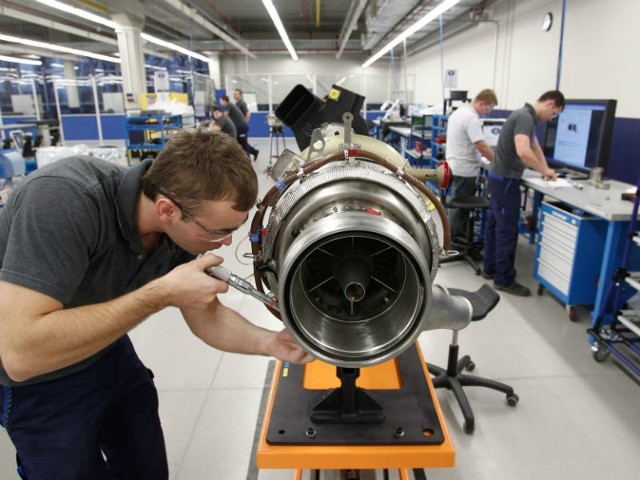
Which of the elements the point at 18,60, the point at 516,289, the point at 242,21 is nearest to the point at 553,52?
the point at 516,289

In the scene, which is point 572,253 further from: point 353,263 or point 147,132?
point 147,132

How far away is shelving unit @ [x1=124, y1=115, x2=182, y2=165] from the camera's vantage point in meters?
6.41

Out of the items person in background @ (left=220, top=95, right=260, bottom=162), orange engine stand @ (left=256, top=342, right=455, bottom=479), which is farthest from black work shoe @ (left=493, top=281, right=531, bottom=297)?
person in background @ (left=220, top=95, right=260, bottom=162)

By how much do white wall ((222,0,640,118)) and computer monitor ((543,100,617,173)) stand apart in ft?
1.48

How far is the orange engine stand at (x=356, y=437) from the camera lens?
33.7 inches

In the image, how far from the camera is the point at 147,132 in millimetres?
6832

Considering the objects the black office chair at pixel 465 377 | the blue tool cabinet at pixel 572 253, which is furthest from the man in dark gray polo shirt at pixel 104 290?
the blue tool cabinet at pixel 572 253

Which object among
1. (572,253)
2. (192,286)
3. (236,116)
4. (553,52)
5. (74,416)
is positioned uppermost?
(553,52)

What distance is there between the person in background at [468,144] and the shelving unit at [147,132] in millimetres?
4431

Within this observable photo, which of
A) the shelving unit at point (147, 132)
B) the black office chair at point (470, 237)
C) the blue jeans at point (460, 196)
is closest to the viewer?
the black office chair at point (470, 237)

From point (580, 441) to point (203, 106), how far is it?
9.59 meters

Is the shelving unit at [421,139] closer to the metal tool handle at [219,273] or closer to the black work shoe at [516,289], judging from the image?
the black work shoe at [516,289]

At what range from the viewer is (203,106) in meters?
9.83

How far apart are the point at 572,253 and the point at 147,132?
6164 mm
